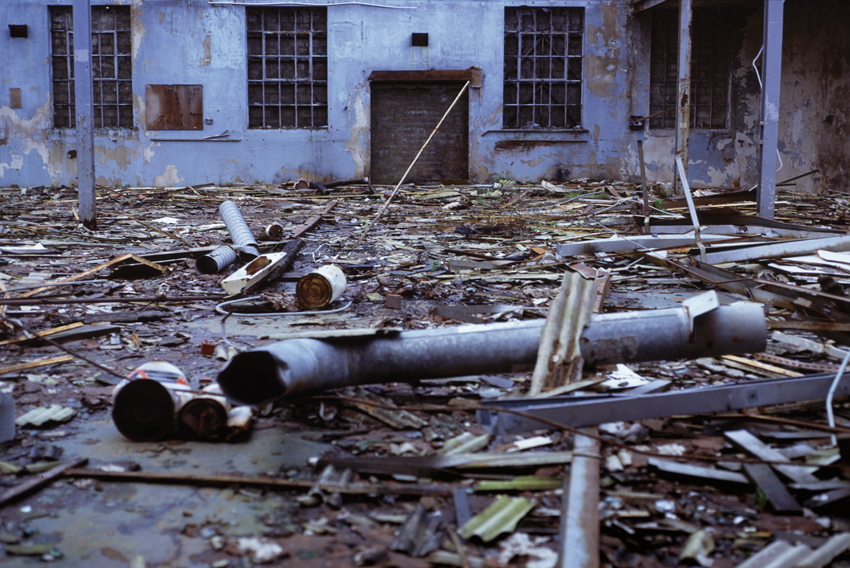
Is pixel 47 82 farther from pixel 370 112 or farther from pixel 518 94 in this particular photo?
pixel 518 94

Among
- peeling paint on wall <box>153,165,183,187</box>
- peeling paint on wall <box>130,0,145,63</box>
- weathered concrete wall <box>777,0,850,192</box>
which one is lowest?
peeling paint on wall <box>153,165,183,187</box>

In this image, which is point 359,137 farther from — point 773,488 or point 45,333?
point 773,488

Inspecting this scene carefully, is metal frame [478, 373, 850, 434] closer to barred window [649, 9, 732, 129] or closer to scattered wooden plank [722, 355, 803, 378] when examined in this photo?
scattered wooden plank [722, 355, 803, 378]

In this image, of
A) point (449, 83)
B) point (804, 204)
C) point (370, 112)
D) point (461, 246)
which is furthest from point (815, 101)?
point (461, 246)

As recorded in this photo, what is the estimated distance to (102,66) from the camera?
15.0 metres

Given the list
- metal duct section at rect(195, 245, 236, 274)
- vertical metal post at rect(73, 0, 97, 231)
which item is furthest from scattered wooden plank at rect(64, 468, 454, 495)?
vertical metal post at rect(73, 0, 97, 231)

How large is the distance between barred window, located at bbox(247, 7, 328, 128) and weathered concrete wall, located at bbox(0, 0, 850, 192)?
0.23m

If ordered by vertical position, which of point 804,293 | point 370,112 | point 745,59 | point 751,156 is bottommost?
point 804,293

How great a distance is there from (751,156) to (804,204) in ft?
15.2

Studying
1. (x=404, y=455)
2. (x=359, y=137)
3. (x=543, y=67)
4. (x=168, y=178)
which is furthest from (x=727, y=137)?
(x=404, y=455)

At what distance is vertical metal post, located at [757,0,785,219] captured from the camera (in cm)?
776

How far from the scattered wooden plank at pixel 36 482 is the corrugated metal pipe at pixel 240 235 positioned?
13.2 feet

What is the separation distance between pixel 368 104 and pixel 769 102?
9.05 meters

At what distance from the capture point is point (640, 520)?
192 centimetres
